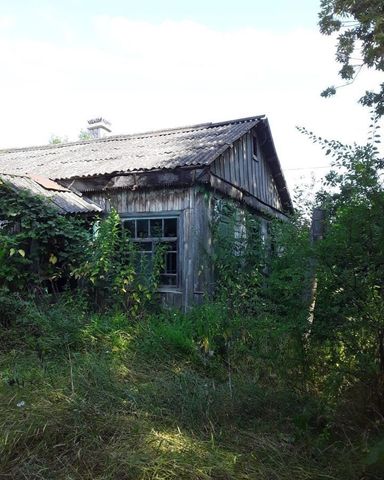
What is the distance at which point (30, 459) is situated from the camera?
3.10 m

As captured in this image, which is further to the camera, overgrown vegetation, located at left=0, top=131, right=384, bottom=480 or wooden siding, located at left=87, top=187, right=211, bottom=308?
wooden siding, located at left=87, top=187, right=211, bottom=308

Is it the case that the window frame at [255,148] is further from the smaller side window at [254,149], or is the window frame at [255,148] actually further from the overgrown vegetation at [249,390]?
the overgrown vegetation at [249,390]

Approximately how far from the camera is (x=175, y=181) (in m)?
8.41

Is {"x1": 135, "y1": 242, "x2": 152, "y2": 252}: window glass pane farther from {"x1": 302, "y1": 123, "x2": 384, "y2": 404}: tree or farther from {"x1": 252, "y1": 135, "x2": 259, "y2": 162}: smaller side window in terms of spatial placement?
{"x1": 302, "y1": 123, "x2": 384, "y2": 404}: tree

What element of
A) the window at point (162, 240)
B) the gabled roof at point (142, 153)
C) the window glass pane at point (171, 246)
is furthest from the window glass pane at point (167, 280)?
the gabled roof at point (142, 153)

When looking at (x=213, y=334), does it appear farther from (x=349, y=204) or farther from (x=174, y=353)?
(x=349, y=204)

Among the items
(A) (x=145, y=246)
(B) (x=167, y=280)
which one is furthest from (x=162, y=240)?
(B) (x=167, y=280)

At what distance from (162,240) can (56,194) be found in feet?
8.24

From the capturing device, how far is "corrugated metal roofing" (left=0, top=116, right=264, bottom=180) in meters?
8.90

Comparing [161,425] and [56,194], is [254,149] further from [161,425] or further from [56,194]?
[161,425]

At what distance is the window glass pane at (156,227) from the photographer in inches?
343

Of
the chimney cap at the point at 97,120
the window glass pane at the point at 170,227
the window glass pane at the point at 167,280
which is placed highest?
the chimney cap at the point at 97,120

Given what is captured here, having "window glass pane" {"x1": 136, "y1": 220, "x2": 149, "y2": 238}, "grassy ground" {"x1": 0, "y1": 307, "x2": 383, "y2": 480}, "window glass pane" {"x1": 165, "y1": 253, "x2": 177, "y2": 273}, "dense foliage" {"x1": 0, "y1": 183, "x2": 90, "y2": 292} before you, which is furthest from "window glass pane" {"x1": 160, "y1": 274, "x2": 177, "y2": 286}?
"grassy ground" {"x1": 0, "y1": 307, "x2": 383, "y2": 480}

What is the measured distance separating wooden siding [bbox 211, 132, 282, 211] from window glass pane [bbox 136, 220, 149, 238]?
1.83 meters
